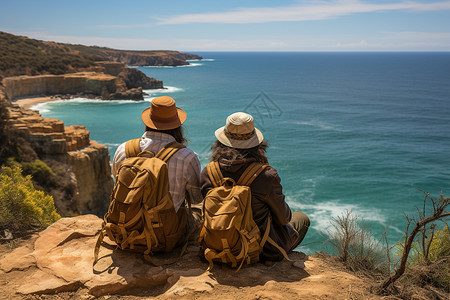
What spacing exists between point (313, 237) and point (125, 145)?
16.2 meters

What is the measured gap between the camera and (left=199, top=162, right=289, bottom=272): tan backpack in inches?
115

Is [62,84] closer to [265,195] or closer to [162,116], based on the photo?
[162,116]

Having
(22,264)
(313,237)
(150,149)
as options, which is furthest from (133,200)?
(313,237)

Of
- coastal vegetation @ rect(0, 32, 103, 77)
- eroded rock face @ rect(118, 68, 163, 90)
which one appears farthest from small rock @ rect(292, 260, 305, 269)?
eroded rock face @ rect(118, 68, 163, 90)

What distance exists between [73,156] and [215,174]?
15.9 m

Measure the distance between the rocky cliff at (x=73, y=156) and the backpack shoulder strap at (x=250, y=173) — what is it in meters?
13.8

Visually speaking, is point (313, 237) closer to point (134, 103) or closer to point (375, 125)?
point (375, 125)

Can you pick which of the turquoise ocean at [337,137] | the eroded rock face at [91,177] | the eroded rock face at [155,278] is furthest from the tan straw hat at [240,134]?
the eroded rock face at [91,177]

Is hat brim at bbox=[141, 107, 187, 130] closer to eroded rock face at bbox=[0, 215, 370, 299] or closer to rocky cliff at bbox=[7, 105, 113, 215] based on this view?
eroded rock face at bbox=[0, 215, 370, 299]

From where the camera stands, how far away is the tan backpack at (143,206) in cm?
302

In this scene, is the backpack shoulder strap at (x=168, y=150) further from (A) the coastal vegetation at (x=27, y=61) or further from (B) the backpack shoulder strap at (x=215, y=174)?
(A) the coastal vegetation at (x=27, y=61)

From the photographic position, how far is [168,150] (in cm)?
335

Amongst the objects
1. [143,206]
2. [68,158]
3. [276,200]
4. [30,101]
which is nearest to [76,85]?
[30,101]

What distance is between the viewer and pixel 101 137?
3897 cm
